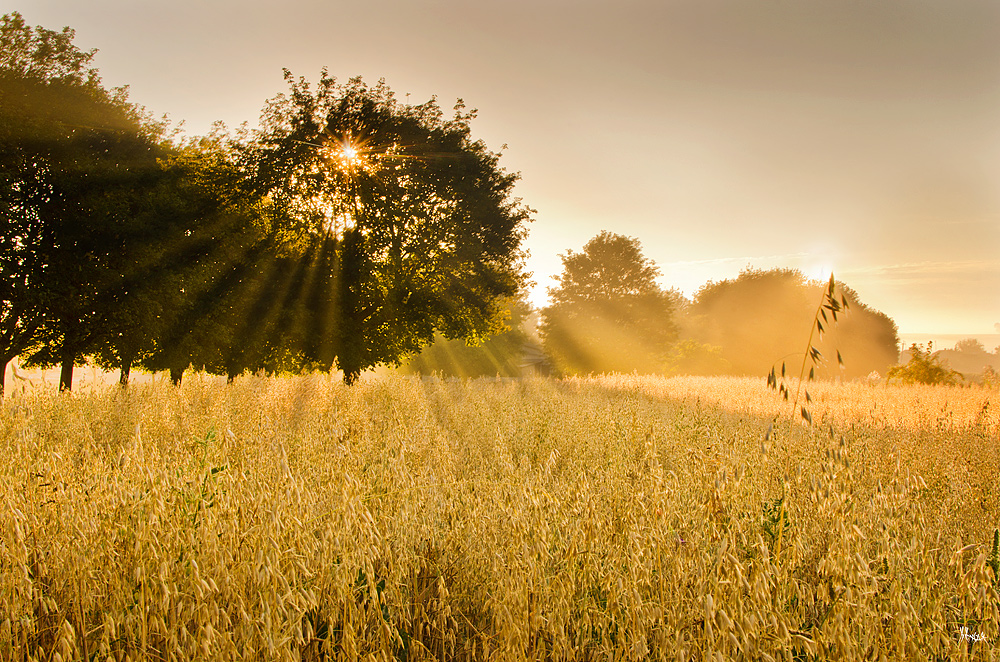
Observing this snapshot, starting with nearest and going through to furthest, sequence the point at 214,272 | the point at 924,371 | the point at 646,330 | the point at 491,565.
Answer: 1. the point at 491,565
2. the point at 214,272
3. the point at 924,371
4. the point at 646,330

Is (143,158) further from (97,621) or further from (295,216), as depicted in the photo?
(97,621)

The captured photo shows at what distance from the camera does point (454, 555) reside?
2.94m

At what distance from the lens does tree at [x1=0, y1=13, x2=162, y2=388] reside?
1022cm

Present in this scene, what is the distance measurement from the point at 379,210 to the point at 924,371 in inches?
985

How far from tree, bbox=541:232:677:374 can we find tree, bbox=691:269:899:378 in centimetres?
1397

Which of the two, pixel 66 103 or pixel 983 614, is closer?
pixel 983 614

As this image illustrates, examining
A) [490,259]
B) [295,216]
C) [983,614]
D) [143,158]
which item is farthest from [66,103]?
[983,614]

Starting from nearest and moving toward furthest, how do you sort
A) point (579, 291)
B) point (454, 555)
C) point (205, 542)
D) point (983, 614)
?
point (983, 614)
point (205, 542)
point (454, 555)
point (579, 291)

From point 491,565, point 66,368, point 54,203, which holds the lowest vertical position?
point 491,565

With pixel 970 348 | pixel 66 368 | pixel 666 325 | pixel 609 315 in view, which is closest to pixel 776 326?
pixel 666 325

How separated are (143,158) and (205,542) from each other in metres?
14.7

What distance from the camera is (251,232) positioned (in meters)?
14.3

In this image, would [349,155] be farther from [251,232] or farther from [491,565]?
[491,565]

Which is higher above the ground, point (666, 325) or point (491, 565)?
point (666, 325)
